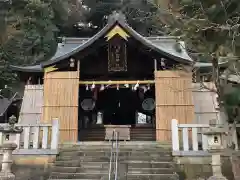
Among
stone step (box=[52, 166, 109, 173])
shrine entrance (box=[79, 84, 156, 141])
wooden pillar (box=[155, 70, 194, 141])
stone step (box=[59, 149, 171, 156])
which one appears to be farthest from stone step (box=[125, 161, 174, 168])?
shrine entrance (box=[79, 84, 156, 141])

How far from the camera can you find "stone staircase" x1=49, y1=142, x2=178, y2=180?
330 inches

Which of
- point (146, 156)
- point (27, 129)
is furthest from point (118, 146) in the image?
point (27, 129)

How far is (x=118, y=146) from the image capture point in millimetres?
10172

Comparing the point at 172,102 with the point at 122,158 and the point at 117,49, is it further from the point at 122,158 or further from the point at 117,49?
the point at 122,158

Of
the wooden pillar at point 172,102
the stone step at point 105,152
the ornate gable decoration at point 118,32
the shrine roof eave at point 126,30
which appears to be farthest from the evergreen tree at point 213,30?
the ornate gable decoration at point 118,32

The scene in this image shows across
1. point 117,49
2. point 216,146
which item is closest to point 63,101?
point 117,49

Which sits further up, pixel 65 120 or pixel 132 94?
pixel 132 94

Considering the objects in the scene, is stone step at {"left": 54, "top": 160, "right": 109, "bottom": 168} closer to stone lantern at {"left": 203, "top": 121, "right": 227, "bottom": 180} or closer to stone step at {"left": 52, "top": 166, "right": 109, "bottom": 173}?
stone step at {"left": 52, "top": 166, "right": 109, "bottom": 173}

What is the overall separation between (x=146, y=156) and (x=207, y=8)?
4.64m

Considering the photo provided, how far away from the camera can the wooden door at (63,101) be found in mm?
11602

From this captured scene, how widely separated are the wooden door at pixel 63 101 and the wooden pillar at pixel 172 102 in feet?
10.5

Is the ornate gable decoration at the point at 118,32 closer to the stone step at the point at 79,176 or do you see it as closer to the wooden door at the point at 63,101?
the wooden door at the point at 63,101

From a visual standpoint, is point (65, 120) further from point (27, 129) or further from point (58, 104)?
point (27, 129)

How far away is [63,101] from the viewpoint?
11836 mm
